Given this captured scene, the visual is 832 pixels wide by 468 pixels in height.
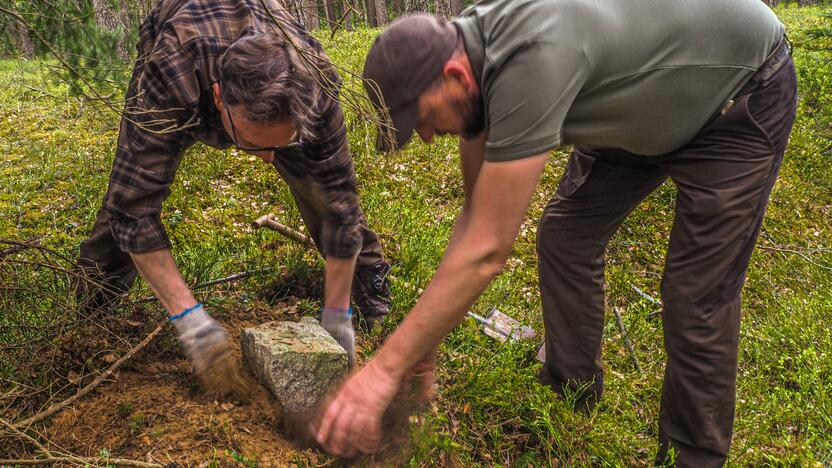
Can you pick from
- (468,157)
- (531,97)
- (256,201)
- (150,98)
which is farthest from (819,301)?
(150,98)

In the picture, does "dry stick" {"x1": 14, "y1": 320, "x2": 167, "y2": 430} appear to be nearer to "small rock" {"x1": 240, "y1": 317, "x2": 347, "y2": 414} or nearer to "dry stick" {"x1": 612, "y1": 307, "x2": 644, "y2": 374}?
"small rock" {"x1": 240, "y1": 317, "x2": 347, "y2": 414}

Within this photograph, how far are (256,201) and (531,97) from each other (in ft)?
11.9

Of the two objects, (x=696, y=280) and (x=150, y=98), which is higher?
(x=150, y=98)

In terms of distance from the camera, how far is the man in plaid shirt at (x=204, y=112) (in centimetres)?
221

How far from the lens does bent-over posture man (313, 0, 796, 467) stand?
5.65 feet

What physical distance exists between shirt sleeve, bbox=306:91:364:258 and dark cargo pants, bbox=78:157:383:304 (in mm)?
52

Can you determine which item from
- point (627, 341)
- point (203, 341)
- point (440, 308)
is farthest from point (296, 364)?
point (627, 341)

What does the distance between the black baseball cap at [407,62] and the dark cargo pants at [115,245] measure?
108 centimetres

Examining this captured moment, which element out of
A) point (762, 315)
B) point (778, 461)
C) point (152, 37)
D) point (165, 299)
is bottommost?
point (762, 315)

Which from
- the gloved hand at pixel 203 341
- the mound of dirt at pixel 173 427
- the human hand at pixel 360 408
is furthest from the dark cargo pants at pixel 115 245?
the human hand at pixel 360 408

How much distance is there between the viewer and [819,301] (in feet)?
14.9

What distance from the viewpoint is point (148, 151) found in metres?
2.38

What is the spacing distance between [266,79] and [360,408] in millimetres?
1255

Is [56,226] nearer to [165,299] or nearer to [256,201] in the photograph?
[256,201]
